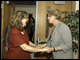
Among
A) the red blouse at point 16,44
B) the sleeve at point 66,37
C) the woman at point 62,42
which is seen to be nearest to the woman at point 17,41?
the red blouse at point 16,44

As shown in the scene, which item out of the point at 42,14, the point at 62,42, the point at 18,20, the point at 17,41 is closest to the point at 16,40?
the point at 17,41

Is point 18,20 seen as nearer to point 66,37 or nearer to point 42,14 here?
point 66,37

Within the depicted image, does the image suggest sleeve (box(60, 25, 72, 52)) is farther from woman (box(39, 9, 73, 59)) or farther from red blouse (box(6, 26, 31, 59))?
red blouse (box(6, 26, 31, 59))

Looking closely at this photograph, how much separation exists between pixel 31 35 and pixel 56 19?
3.00m

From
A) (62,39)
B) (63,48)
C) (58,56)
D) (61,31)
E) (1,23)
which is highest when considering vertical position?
(1,23)

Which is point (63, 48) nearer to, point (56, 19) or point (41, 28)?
point (56, 19)

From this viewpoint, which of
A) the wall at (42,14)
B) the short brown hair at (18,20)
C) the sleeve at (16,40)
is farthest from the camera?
the wall at (42,14)

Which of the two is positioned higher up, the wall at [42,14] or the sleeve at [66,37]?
the wall at [42,14]

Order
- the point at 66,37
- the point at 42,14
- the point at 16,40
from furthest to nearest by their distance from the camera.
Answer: the point at 42,14 → the point at 66,37 → the point at 16,40

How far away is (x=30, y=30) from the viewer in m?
4.59

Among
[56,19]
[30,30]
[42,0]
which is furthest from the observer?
[30,30]

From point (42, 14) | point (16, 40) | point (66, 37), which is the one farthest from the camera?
point (42, 14)

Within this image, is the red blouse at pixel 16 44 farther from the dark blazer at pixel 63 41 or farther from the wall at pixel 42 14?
the wall at pixel 42 14

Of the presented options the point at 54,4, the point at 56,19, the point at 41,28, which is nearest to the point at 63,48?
the point at 56,19
